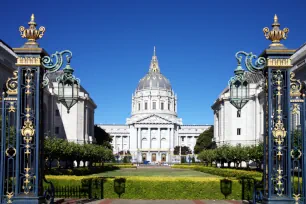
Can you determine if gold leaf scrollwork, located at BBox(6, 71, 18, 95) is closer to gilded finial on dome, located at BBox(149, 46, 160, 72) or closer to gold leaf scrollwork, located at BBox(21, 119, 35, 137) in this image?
gold leaf scrollwork, located at BBox(21, 119, 35, 137)

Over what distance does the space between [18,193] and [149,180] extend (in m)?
9.57

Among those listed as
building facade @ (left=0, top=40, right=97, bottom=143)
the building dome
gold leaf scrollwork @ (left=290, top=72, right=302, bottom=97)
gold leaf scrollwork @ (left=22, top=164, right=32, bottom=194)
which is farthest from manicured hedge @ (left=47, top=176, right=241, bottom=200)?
the building dome

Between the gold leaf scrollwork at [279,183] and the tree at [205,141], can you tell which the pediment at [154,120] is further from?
the gold leaf scrollwork at [279,183]

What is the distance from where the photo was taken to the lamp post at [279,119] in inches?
533

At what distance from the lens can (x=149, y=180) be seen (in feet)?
72.4

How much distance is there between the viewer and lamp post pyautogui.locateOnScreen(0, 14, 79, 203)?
13.4 metres

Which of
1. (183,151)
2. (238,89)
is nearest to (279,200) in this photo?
(238,89)

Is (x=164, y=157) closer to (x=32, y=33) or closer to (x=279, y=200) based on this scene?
(x=279, y=200)

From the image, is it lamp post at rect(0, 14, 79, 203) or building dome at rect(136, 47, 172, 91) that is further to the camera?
building dome at rect(136, 47, 172, 91)

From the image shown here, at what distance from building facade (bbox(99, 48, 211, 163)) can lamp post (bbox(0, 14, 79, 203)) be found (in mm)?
125497

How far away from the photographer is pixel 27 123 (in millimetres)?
13500

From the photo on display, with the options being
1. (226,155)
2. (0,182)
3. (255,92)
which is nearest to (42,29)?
(0,182)

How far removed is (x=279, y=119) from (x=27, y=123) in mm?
7714

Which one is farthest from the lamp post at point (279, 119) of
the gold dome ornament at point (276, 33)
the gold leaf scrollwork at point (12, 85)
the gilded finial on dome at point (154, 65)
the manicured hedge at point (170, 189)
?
the gilded finial on dome at point (154, 65)
